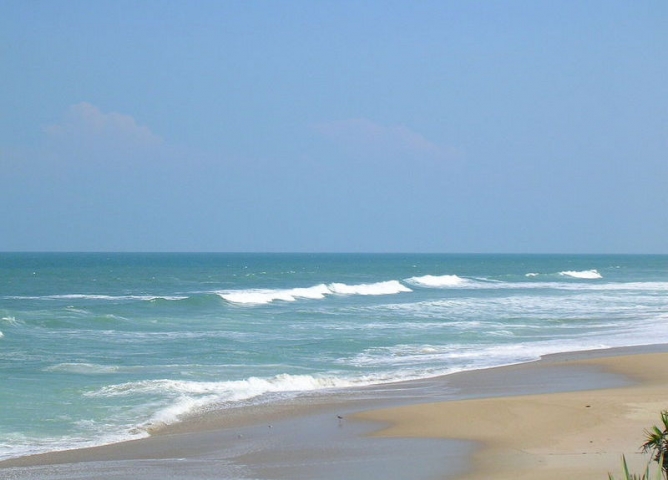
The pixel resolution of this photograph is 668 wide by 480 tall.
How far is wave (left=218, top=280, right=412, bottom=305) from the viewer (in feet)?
129

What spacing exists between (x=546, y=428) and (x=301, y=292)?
116 ft

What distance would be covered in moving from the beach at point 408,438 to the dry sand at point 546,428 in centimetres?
1

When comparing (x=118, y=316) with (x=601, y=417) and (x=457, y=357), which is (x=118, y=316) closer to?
(x=457, y=357)

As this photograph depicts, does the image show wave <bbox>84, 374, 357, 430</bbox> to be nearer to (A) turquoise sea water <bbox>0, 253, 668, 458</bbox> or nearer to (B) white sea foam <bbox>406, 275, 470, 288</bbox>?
(A) turquoise sea water <bbox>0, 253, 668, 458</bbox>

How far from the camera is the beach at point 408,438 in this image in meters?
9.39

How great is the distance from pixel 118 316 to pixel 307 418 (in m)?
18.0

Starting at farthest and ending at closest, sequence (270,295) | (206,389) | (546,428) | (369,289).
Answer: (369,289), (270,295), (206,389), (546,428)

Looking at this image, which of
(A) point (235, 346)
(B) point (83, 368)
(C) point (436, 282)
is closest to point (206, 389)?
(B) point (83, 368)

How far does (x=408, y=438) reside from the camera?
11055mm

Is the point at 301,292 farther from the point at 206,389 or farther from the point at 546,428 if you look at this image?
the point at 546,428

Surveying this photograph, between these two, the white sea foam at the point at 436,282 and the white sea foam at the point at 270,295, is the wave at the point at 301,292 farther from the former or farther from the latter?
the white sea foam at the point at 436,282

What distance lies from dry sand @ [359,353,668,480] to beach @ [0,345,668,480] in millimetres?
14

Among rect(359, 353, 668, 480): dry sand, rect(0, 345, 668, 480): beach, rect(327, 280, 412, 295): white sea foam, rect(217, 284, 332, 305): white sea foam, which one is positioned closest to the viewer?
rect(359, 353, 668, 480): dry sand

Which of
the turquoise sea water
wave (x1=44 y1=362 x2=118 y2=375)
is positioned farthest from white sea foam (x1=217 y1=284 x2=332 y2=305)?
wave (x1=44 y1=362 x2=118 y2=375)
